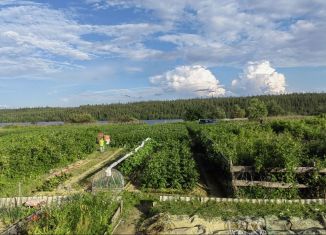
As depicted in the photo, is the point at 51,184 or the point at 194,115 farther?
the point at 194,115

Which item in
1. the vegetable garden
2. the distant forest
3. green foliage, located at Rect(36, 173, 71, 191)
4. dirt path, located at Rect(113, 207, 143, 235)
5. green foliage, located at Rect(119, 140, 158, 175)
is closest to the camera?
dirt path, located at Rect(113, 207, 143, 235)

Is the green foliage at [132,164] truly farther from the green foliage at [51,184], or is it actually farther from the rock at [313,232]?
the rock at [313,232]

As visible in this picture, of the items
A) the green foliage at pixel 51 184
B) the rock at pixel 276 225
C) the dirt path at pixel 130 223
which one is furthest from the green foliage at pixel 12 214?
the rock at pixel 276 225

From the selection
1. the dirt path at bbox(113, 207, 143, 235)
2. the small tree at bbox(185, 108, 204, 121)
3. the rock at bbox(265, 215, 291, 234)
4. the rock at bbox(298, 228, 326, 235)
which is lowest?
the dirt path at bbox(113, 207, 143, 235)

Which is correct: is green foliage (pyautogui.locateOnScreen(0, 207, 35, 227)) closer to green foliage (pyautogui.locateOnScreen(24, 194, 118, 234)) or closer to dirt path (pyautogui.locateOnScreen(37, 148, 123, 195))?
green foliage (pyautogui.locateOnScreen(24, 194, 118, 234))

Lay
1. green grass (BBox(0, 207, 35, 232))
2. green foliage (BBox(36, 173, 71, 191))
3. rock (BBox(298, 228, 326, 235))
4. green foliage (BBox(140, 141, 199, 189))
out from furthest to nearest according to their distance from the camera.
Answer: green foliage (BBox(36, 173, 71, 191)) < green foliage (BBox(140, 141, 199, 189)) < green grass (BBox(0, 207, 35, 232)) < rock (BBox(298, 228, 326, 235))

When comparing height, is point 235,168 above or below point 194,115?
below

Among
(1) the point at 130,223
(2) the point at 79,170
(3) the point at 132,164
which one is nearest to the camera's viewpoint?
(1) the point at 130,223

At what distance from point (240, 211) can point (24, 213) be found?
5.84m

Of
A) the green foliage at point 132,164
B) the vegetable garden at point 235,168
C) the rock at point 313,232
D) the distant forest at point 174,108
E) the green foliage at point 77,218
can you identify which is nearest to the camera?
the green foliage at point 77,218

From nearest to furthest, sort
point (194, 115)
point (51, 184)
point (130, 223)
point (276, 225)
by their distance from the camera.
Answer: point (276, 225) < point (130, 223) < point (51, 184) < point (194, 115)

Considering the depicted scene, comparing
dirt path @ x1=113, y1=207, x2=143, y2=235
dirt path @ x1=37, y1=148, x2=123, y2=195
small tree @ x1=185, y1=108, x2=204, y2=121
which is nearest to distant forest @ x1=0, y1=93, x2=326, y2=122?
small tree @ x1=185, y1=108, x2=204, y2=121

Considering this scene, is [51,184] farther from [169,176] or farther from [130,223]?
[130,223]

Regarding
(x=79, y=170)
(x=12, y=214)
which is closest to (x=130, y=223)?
(x=12, y=214)
